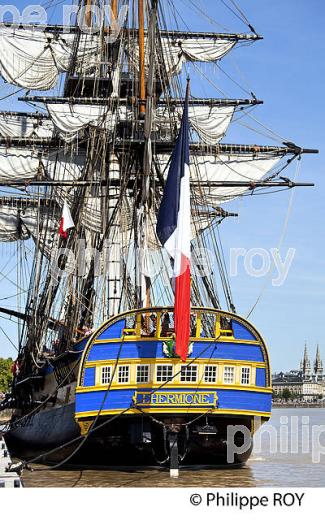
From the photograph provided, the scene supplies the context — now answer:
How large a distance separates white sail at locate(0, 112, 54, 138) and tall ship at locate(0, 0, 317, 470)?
0.27 feet

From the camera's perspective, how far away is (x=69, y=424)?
27.9 metres

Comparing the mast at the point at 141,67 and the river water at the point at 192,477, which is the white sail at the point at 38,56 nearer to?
the mast at the point at 141,67

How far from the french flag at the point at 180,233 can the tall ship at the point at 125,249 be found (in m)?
0.04

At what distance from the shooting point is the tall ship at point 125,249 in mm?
25469

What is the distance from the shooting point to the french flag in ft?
77.1

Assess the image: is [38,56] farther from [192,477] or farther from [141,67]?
[192,477]

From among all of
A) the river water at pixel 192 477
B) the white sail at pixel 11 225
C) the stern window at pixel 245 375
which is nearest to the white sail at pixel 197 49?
the white sail at pixel 11 225

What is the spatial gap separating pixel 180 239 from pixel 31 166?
79.5 feet

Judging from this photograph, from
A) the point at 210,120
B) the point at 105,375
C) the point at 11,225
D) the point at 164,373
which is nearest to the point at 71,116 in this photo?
the point at 210,120

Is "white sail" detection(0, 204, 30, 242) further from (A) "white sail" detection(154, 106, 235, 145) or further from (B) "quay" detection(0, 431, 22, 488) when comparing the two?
(B) "quay" detection(0, 431, 22, 488)

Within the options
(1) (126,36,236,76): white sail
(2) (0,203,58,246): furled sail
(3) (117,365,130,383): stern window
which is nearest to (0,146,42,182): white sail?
(2) (0,203,58,246): furled sail

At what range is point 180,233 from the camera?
23.9 m
